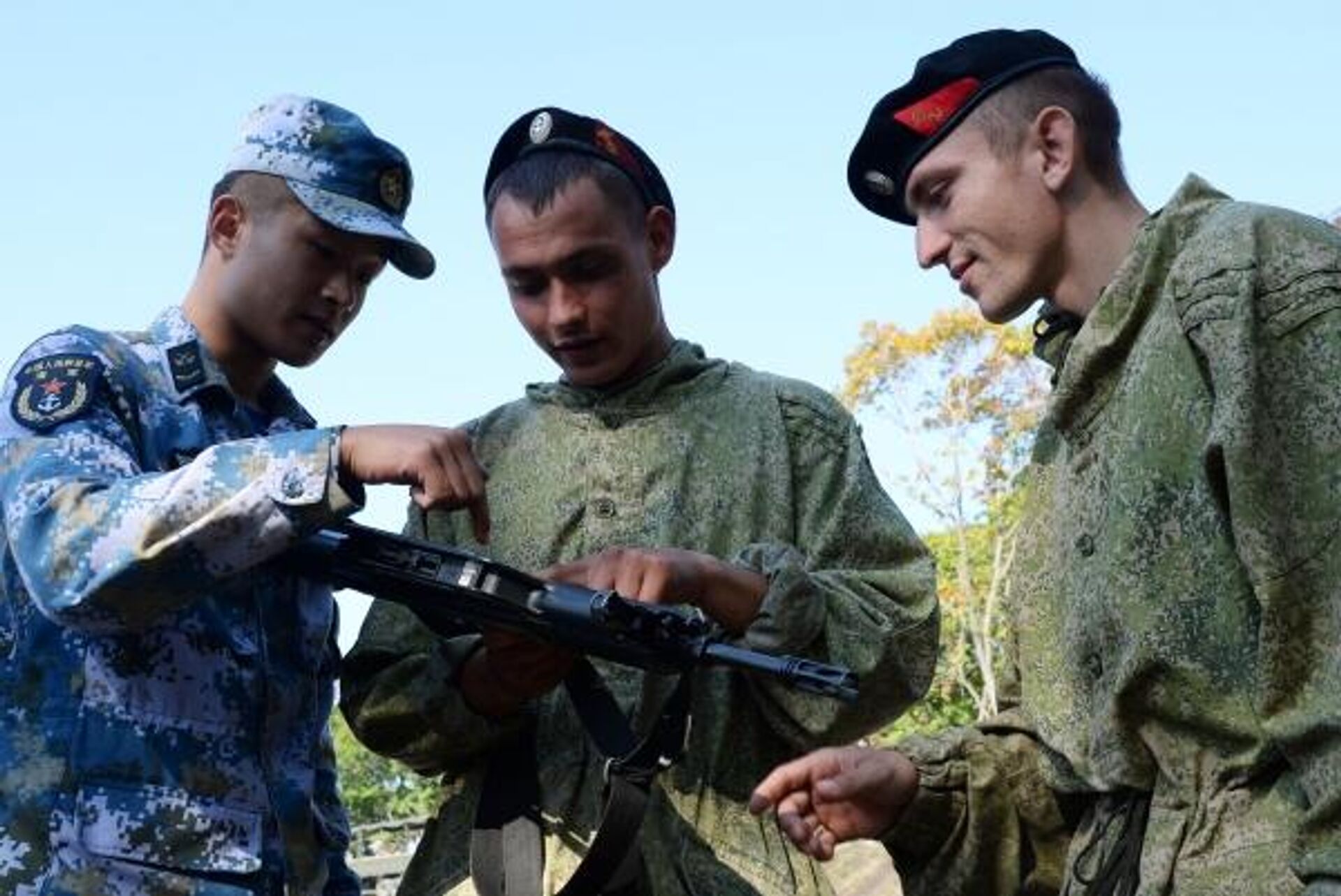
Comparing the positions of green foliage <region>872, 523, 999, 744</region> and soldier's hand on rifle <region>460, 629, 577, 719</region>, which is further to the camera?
green foliage <region>872, 523, 999, 744</region>

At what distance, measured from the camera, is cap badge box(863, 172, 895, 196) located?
4.00 m

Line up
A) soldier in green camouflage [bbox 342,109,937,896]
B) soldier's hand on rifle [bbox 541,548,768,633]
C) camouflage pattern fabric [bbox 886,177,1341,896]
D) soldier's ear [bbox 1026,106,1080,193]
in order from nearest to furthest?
camouflage pattern fabric [bbox 886,177,1341,896] < soldier's hand on rifle [bbox 541,548,768,633] < soldier's ear [bbox 1026,106,1080,193] < soldier in green camouflage [bbox 342,109,937,896]

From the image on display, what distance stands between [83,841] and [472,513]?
825 mm

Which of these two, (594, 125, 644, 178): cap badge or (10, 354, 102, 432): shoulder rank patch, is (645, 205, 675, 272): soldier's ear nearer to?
(594, 125, 644, 178): cap badge

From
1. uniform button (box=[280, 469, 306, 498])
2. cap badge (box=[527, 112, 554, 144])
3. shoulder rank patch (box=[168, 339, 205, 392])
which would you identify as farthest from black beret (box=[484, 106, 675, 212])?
uniform button (box=[280, 469, 306, 498])

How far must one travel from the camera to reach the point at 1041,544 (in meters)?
3.86

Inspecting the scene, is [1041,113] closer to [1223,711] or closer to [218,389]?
[1223,711]

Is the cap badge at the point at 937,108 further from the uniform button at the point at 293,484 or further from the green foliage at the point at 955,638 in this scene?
the green foliage at the point at 955,638

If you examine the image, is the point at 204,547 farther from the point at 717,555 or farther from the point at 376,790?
the point at 376,790

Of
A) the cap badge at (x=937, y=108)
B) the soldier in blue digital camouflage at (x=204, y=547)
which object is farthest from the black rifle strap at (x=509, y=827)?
the cap badge at (x=937, y=108)

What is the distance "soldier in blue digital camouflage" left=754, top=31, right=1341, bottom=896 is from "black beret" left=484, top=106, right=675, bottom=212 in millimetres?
575

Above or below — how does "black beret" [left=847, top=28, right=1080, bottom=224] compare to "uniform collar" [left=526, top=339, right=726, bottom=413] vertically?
above

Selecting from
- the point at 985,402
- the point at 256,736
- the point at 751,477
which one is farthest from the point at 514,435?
the point at 985,402

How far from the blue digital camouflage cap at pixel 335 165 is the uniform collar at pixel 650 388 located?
Answer: 43 cm
